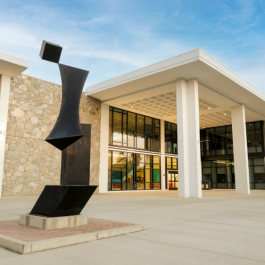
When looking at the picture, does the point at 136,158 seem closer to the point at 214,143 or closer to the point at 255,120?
the point at 214,143

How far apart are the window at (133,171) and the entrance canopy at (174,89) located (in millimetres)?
4748

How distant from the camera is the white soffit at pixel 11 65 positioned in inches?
619

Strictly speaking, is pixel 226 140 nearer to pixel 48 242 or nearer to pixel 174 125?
pixel 174 125

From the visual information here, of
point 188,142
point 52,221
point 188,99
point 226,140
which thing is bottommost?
point 52,221

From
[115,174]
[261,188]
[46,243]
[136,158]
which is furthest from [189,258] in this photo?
[261,188]

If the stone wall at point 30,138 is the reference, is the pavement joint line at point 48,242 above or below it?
below

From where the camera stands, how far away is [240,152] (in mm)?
24406

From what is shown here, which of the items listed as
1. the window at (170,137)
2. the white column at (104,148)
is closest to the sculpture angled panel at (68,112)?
the white column at (104,148)

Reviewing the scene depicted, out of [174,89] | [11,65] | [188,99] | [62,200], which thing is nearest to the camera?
[62,200]

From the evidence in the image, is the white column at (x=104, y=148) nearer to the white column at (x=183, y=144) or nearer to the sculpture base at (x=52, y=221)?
the white column at (x=183, y=144)

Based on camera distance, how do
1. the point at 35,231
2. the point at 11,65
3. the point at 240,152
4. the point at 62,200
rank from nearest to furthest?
the point at 35,231 < the point at 62,200 < the point at 11,65 < the point at 240,152

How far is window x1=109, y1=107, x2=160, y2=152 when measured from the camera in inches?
1029

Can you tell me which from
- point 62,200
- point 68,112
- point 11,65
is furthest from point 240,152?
point 62,200

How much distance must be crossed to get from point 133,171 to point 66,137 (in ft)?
71.5
